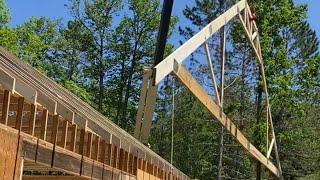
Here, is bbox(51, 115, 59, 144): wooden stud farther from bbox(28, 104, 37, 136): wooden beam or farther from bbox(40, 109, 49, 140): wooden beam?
bbox(28, 104, 37, 136): wooden beam

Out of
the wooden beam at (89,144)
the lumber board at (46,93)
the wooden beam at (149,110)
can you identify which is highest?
the wooden beam at (149,110)

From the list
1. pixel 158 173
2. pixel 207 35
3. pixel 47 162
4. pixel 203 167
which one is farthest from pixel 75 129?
pixel 203 167

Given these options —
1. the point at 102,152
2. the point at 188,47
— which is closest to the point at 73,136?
the point at 102,152

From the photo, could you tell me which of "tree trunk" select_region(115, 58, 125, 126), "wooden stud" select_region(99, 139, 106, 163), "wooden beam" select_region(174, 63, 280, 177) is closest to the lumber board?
"wooden stud" select_region(99, 139, 106, 163)

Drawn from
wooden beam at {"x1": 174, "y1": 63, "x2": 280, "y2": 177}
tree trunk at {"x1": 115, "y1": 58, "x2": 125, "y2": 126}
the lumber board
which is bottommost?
the lumber board

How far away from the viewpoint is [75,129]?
17.3 ft

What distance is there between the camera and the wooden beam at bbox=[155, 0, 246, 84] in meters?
6.55

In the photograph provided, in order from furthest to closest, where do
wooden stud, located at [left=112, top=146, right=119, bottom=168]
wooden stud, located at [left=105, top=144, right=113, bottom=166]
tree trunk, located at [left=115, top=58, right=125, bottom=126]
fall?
tree trunk, located at [left=115, top=58, right=125, bottom=126]
wooden stud, located at [left=112, top=146, right=119, bottom=168]
wooden stud, located at [left=105, top=144, right=113, bottom=166]

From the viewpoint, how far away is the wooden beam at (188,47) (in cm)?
655

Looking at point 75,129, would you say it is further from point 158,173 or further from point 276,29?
point 276,29

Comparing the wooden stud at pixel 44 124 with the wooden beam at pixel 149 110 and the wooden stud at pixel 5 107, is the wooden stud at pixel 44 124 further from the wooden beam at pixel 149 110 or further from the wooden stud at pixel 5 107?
the wooden beam at pixel 149 110

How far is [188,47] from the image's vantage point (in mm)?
7484

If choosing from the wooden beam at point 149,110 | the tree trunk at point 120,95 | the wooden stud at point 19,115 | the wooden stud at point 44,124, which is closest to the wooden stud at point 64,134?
the wooden stud at point 44,124

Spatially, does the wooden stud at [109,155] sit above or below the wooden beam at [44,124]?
above
